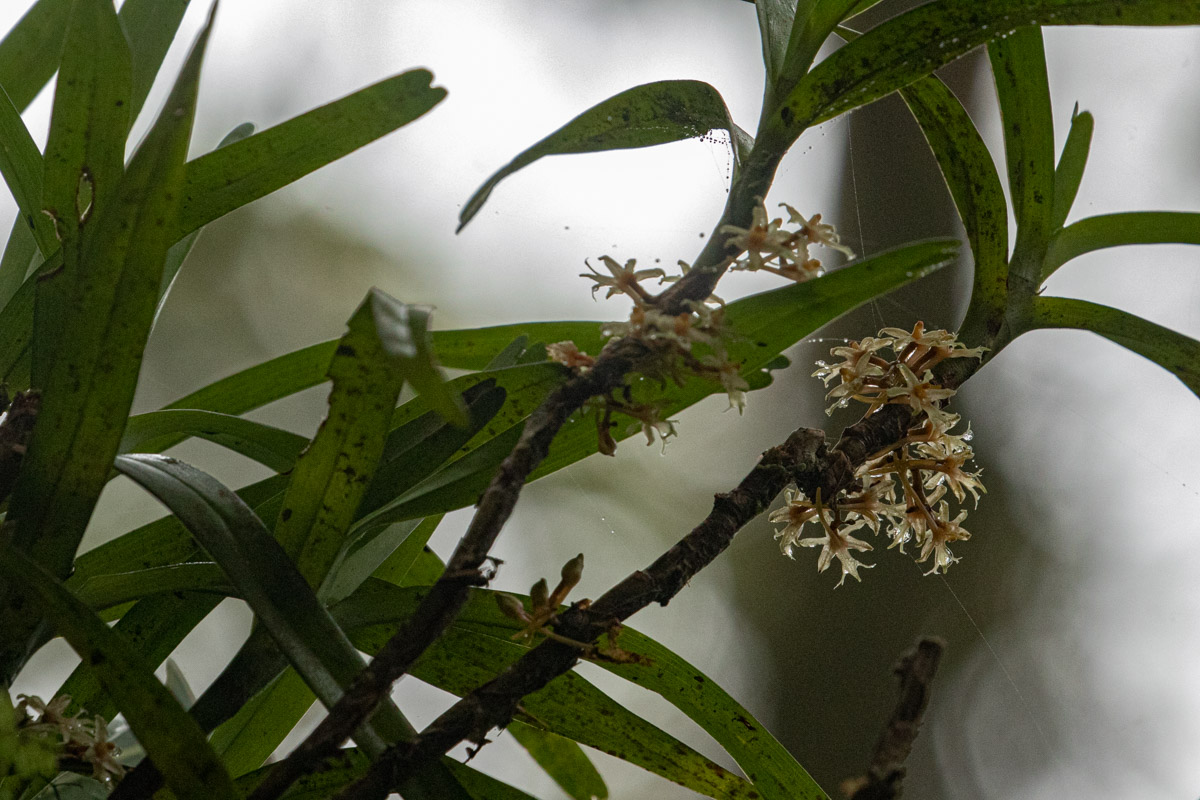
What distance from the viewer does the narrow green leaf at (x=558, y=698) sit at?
384 mm

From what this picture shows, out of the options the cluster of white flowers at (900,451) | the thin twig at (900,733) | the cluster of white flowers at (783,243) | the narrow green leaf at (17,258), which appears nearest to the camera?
the thin twig at (900,733)

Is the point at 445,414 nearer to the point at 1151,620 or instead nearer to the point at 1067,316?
the point at 1067,316

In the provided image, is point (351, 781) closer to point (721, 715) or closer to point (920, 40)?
point (721, 715)

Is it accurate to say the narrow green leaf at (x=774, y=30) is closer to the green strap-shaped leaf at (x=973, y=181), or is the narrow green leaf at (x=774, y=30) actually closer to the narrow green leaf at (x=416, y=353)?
the green strap-shaped leaf at (x=973, y=181)

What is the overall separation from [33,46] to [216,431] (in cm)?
37

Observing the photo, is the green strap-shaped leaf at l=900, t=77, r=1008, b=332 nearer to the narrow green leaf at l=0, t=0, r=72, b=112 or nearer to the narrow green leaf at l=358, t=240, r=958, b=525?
the narrow green leaf at l=358, t=240, r=958, b=525

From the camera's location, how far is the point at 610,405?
0.28 m

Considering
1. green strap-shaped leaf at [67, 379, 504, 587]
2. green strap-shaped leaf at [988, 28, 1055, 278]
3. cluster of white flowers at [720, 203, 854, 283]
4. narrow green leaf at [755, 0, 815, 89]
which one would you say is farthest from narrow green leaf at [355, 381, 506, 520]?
green strap-shaped leaf at [988, 28, 1055, 278]

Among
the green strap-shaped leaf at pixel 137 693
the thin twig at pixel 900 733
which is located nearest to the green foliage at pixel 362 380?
the green strap-shaped leaf at pixel 137 693

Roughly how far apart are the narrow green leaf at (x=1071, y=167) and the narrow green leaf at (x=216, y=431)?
0.46 metres

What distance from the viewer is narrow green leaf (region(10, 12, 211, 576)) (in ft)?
0.88

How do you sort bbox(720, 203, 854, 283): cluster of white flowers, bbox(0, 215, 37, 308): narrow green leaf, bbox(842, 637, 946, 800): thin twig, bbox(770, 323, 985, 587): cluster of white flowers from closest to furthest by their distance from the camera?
bbox(842, 637, 946, 800): thin twig < bbox(720, 203, 854, 283): cluster of white flowers < bbox(770, 323, 985, 587): cluster of white flowers < bbox(0, 215, 37, 308): narrow green leaf

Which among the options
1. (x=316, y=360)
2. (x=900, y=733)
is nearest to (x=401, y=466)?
(x=316, y=360)

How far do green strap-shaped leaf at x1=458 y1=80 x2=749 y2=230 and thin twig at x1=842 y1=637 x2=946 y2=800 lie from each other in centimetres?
22
